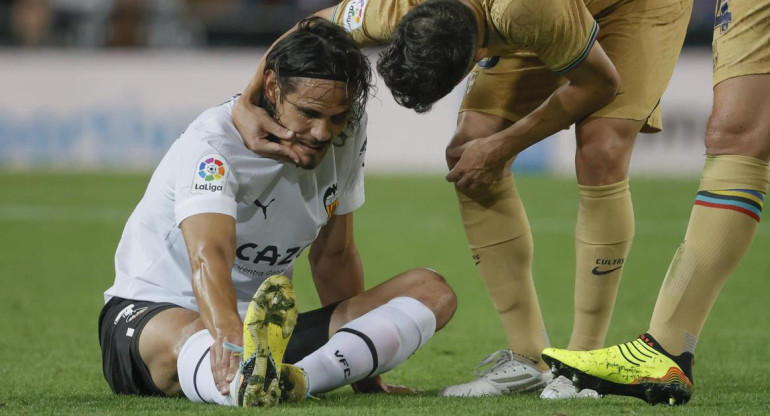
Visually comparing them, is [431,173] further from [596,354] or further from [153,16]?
[596,354]

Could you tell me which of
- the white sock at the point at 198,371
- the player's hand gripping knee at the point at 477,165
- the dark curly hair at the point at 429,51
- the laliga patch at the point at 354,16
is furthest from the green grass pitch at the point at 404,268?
the laliga patch at the point at 354,16

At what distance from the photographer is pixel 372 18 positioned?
11.3 feet

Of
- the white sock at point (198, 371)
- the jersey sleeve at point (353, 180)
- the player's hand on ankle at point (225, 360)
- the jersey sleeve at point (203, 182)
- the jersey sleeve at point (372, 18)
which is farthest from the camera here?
the jersey sleeve at point (353, 180)

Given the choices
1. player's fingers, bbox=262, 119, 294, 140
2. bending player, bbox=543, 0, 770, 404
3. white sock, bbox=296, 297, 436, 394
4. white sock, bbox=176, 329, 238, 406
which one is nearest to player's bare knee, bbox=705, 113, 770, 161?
bending player, bbox=543, 0, 770, 404

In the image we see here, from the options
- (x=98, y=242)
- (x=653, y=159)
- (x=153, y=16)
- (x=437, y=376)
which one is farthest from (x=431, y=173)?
(x=437, y=376)

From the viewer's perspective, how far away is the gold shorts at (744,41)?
3020 mm

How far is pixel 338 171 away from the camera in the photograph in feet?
11.5

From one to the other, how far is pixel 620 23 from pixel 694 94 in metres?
10.7

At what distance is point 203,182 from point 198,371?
509 mm

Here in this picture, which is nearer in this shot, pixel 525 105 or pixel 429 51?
pixel 429 51

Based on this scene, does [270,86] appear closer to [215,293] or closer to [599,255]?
[215,293]

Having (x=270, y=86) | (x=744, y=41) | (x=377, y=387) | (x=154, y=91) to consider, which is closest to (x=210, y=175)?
(x=270, y=86)

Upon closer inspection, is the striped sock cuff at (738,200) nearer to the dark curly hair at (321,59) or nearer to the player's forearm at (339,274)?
the dark curly hair at (321,59)

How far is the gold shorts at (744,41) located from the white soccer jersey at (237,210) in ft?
3.51
